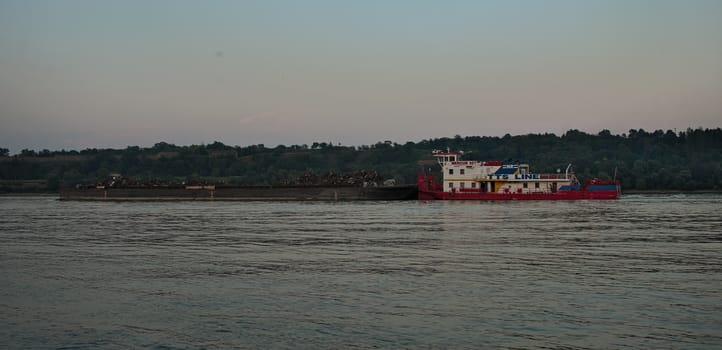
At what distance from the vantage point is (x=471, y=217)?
197 feet

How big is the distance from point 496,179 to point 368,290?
71.3 metres

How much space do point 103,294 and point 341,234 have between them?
2195cm

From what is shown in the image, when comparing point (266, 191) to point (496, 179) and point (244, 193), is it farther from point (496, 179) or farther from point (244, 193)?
point (496, 179)

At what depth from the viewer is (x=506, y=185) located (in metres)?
93.7

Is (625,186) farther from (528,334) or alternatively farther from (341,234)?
(528,334)

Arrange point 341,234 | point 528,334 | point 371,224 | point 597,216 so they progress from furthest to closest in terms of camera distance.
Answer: point 597,216 → point 371,224 → point 341,234 → point 528,334

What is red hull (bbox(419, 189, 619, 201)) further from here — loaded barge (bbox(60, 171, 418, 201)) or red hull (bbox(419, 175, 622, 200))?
loaded barge (bbox(60, 171, 418, 201))

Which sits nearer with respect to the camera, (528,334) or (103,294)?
(528,334)

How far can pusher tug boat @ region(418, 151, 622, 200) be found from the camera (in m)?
91.9

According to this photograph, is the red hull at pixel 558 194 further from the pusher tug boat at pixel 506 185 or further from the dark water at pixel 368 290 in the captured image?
the dark water at pixel 368 290

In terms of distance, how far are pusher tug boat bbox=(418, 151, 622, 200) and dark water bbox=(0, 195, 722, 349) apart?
46.2m

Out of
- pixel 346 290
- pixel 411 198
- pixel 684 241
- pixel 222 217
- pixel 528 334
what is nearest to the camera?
pixel 528 334


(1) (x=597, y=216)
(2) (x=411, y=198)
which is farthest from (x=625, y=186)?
(1) (x=597, y=216)

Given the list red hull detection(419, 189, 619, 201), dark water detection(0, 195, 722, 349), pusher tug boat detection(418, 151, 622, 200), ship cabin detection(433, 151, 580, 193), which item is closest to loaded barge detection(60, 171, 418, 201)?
pusher tug boat detection(418, 151, 622, 200)
